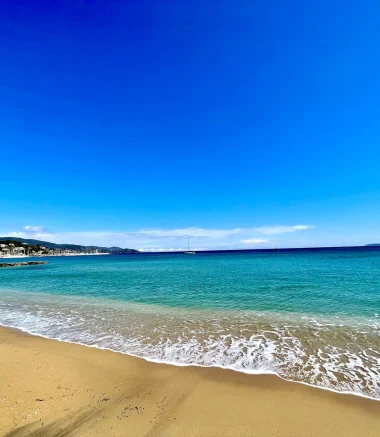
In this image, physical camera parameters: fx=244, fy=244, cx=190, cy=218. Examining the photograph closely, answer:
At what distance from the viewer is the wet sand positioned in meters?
4.86

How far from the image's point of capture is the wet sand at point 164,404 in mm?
4859

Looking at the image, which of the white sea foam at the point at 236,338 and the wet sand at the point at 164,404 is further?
the white sea foam at the point at 236,338

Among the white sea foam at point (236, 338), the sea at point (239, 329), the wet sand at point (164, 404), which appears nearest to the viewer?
the wet sand at point (164, 404)

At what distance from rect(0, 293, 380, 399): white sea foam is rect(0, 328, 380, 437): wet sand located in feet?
2.35

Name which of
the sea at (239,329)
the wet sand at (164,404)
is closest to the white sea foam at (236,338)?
the sea at (239,329)

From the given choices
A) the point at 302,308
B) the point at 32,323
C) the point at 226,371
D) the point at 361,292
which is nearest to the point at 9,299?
the point at 32,323

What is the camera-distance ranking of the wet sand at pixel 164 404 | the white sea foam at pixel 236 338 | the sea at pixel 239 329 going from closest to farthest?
1. the wet sand at pixel 164 404
2. the white sea foam at pixel 236 338
3. the sea at pixel 239 329

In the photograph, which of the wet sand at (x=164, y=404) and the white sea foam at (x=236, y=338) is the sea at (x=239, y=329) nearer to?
the white sea foam at (x=236, y=338)

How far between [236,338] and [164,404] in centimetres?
501

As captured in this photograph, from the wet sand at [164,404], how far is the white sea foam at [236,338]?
0.72m

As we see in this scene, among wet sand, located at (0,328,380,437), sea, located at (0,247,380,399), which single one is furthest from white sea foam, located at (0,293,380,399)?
wet sand, located at (0,328,380,437)

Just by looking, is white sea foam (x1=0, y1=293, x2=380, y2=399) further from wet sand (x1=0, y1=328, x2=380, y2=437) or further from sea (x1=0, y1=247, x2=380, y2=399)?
wet sand (x1=0, y1=328, x2=380, y2=437)

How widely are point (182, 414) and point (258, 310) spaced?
10440 millimetres

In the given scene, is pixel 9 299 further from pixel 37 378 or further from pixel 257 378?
pixel 257 378
